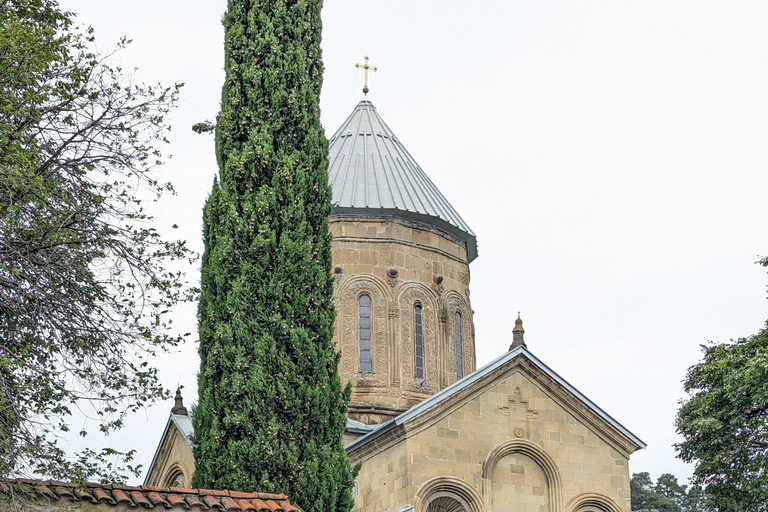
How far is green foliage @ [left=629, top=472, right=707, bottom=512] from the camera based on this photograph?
45344 mm

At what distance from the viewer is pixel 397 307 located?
19.9m

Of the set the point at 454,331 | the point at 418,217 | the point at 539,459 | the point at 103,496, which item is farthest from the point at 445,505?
the point at 103,496

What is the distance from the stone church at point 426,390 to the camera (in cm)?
1538

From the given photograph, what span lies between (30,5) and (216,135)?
118 inches

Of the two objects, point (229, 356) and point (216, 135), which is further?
point (216, 135)

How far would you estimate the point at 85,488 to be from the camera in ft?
25.7

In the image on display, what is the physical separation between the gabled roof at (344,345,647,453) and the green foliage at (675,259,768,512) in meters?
2.45

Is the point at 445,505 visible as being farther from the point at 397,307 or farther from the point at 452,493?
the point at 397,307

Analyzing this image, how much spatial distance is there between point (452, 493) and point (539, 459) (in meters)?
1.56

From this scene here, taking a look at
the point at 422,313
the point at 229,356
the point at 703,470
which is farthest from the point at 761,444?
the point at 229,356

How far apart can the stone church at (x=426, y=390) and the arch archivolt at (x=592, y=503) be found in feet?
0.06

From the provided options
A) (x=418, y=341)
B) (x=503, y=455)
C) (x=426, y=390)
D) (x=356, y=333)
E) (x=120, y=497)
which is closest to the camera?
(x=120, y=497)

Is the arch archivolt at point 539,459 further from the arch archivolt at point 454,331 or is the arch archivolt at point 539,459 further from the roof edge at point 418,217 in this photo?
the roof edge at point 418,217

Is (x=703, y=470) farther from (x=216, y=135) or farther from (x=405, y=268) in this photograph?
(x=216, y=135)
